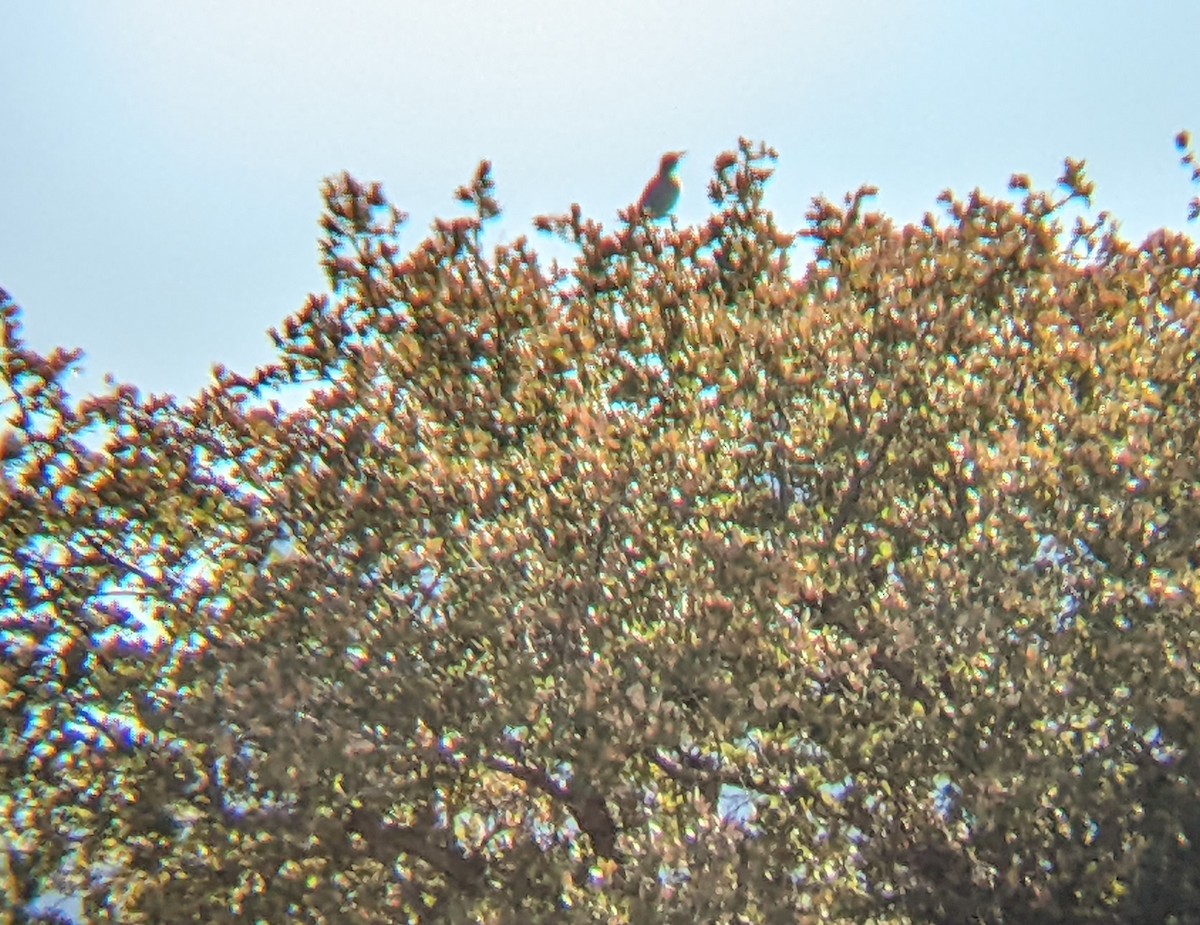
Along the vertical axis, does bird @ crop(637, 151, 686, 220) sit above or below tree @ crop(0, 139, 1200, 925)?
above

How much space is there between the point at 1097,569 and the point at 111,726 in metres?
8.75

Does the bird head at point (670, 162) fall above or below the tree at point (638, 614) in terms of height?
above

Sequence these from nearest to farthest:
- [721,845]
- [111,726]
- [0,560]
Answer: [721,845] < [111,726] < [0,560]

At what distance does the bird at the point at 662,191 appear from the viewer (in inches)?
451

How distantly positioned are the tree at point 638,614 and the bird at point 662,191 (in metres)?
0.98

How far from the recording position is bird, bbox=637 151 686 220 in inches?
451

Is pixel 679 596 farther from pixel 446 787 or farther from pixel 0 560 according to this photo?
pixel 0 560

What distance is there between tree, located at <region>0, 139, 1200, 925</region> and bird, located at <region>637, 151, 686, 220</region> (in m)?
0.98

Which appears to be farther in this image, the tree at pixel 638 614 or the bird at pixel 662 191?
the bird at pixel 662 191

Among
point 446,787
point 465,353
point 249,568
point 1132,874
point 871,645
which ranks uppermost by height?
point 465,353

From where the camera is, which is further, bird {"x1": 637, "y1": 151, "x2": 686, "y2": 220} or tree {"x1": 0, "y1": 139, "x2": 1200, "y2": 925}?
bird {"x1": 637, "y1": 151, "x2": 686, "y2": 220}

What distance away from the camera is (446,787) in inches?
365

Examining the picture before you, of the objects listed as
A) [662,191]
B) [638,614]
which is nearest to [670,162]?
[662,191]

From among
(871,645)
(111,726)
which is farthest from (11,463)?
(871,645)
